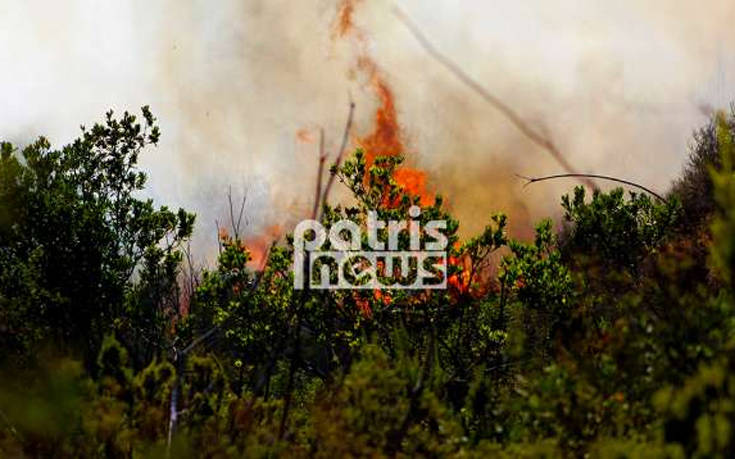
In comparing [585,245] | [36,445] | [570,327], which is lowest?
[36,445]

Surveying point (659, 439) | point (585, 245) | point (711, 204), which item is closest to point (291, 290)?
point (585, 245)

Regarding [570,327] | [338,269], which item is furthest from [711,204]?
[570,327]

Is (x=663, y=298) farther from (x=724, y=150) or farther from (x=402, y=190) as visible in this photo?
(x=402, y=190)

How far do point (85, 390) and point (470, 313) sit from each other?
12.2 metres

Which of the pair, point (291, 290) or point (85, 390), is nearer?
point (85, 390)

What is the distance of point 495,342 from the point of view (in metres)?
15.8

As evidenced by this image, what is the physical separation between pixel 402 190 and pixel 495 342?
12.6ft

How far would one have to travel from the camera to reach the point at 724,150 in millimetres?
4637

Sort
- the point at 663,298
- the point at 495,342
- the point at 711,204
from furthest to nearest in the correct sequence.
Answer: the point at 711,204 → the point at 495,342 → the point at 663,298

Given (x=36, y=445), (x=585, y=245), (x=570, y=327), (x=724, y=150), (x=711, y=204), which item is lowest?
(x=36, y=445)

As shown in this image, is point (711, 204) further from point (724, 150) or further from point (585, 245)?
point (724, 150)

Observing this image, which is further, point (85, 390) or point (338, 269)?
point (338, 269)

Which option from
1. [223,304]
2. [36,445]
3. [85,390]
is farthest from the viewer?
[223,304]

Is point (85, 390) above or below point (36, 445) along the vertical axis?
above
